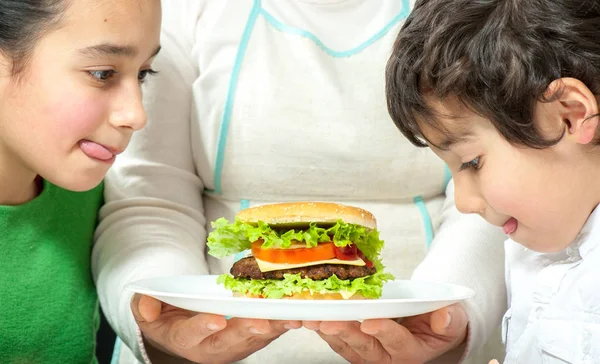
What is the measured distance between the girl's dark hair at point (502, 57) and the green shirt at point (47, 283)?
87 centimetres

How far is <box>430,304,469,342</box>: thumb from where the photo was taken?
1.60m

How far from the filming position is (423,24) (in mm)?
1564

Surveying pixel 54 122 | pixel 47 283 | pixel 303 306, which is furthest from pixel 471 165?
pixel 47 283

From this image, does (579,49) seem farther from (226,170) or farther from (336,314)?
(226,170)

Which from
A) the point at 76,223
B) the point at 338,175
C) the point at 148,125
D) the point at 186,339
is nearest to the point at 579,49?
the point at 338,175

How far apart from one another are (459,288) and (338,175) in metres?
0.55

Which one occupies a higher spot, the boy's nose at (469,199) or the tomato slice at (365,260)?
the boy's nose at (469,199)

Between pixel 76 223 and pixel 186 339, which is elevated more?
pixel 186 339

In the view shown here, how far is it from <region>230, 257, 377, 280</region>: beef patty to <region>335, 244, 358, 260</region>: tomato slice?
2cm

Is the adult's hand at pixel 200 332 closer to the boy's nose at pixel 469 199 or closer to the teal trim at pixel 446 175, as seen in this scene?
the boy's nose at pixel 469 199

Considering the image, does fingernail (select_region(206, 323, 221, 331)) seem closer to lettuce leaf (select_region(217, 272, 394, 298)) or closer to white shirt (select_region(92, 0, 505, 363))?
lettuce leaf (select_region(217, 272, 394, 298))

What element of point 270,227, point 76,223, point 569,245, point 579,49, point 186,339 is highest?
point 579,49

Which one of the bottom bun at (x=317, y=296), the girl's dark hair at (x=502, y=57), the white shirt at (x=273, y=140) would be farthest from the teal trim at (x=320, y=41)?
the bottom bun at (x=317, y=296)

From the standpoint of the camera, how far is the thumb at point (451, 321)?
5.24 ft
